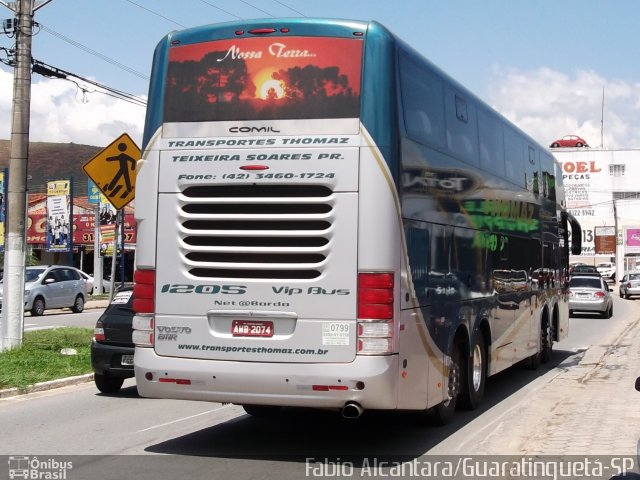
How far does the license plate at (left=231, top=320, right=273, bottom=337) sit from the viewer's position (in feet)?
27.7

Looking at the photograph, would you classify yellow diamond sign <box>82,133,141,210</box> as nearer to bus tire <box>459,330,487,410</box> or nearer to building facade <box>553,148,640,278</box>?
bus tire <box>459,330,487,410</box>

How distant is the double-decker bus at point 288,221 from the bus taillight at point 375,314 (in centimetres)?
1

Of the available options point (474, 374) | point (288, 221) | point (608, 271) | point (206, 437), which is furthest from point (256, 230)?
point (608, 271)

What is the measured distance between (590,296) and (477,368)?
2233cm

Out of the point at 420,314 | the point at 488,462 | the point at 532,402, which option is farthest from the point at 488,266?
the point at 488,462

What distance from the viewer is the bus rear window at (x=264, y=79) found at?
333 inches

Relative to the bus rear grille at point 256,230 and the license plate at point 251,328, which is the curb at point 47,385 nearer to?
the bus rear grille at point 256,230

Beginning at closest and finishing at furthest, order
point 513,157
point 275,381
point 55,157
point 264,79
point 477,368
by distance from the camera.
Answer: point 275,381 → point 264,79 → point 477,368 → point 513,157 → point 55,157

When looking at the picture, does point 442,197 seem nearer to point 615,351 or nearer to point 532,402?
point 532,402

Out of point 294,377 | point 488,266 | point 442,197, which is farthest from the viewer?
point 488,266

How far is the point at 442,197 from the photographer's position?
32.5 ft

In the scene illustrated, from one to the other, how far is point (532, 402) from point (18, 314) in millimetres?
9054

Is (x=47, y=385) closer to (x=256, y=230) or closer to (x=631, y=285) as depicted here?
(x=256, y=230)

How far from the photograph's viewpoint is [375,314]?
322 inches
